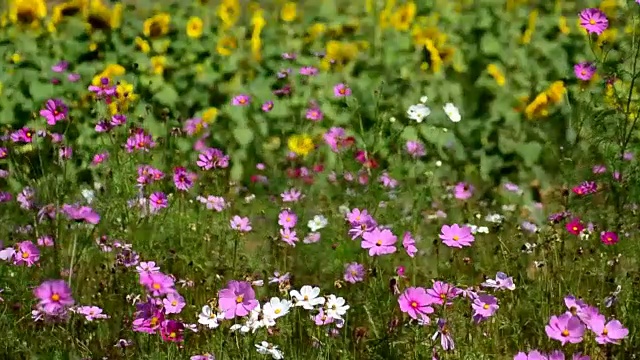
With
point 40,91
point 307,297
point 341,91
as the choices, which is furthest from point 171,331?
point 40,91

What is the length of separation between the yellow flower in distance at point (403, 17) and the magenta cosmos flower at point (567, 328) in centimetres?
302

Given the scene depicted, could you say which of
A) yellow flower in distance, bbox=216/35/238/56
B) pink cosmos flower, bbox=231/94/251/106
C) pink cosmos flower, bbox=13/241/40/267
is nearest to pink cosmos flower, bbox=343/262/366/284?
pink cosmos flower, bbox=13/241/40/267

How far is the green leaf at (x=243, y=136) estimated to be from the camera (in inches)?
161

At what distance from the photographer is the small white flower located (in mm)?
2809

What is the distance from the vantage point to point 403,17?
4.75 meters

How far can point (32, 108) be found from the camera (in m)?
4.18

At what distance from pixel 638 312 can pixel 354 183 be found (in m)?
1.17

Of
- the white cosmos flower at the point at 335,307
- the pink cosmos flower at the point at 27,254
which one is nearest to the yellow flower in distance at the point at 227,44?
the pink cosmos flower at the point at 27,254

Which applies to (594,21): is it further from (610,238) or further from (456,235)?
(456,235)

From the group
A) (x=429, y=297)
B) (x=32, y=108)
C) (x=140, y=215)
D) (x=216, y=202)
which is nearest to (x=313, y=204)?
(x=216, y=202)

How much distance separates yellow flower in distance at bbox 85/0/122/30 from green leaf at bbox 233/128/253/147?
40.5 inches

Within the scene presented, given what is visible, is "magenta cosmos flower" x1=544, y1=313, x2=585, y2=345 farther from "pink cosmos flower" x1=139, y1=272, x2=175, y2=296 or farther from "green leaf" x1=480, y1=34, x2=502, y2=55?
"green leaf" x1=480, y1=34, x2=502, y2=55

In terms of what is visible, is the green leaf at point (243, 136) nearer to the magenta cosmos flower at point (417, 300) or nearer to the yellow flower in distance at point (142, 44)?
the yellow flower in distance at point (142, 44)

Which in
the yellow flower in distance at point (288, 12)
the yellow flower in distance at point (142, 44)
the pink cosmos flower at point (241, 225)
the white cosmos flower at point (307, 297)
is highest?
the yellow flower in distance at point (288, 12)
